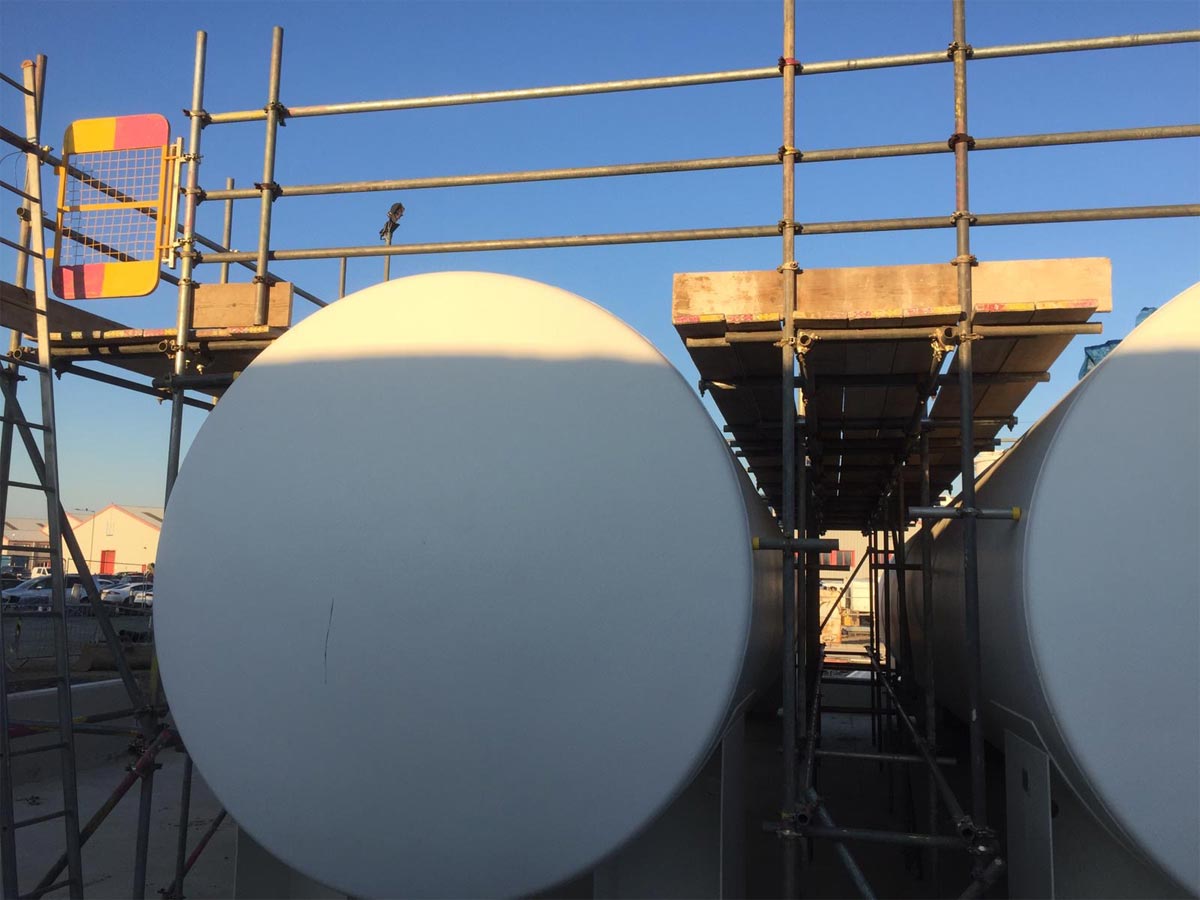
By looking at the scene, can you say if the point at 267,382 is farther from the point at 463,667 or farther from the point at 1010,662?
the point at 1010,662

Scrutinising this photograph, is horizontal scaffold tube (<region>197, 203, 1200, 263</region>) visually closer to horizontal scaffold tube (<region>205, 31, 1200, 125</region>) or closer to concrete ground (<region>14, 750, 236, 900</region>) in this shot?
horizontal scaffold tube (<region>205, 31, 1200, 125</region>)

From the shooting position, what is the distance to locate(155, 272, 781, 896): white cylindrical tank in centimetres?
288

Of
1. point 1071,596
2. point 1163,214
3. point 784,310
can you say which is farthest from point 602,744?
point 1163,214

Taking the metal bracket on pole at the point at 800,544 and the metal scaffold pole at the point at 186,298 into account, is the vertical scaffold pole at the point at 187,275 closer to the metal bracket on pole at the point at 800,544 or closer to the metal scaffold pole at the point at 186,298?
the metal scaffold pole at the point at 186,298

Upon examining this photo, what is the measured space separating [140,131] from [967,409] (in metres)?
4.93

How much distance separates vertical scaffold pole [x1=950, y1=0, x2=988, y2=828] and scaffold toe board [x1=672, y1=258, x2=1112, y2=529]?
0.27ft

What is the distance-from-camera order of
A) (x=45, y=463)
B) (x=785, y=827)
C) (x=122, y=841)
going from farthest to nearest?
(x=122, y=841)
(x=45, y=463)
(x=785, y=827)

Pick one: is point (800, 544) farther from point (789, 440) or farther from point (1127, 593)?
point (1127, 593)

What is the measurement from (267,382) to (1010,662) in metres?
2.92

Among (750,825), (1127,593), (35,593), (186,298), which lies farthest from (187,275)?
(35,593)

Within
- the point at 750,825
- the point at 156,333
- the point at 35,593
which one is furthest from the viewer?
the point at 35,593

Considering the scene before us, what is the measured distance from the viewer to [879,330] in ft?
13.7

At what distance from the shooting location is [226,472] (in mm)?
3303

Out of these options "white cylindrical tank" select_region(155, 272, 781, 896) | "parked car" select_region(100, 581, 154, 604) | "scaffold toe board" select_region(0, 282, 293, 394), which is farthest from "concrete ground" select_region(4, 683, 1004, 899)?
"parked car" select_region(100, 581, 154, 604)
